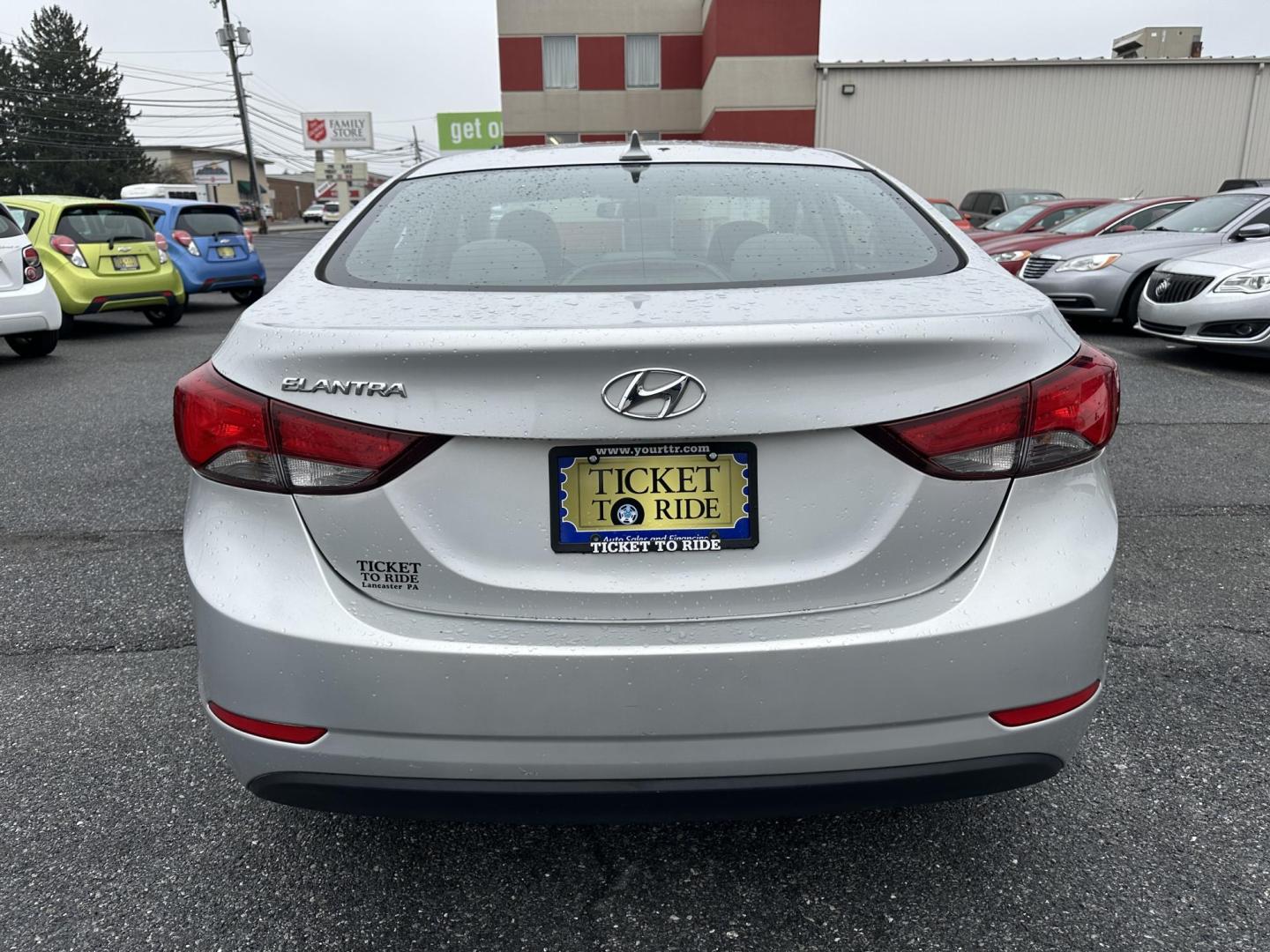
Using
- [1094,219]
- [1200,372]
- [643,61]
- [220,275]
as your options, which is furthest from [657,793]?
[643,61]

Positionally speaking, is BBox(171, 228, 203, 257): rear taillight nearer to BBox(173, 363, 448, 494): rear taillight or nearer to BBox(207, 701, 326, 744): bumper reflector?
BBox(173, 363, 448, 494): rear taillight

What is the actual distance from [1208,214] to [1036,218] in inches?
142

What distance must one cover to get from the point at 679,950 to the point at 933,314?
4.10 feet

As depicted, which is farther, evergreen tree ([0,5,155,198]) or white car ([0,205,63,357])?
evergreen tree ([0,5,155,198])

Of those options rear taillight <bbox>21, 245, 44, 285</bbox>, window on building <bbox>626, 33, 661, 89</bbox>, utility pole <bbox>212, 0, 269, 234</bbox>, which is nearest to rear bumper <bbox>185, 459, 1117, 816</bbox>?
rear taillight <bbox>21, 245, 44, 285</bbox>

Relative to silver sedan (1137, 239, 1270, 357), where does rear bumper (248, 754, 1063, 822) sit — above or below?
above

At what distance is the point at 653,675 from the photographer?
1621mm

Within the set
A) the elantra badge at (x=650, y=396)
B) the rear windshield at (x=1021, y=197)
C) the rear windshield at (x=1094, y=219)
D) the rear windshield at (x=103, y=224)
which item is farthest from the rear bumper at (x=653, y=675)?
the rear windshield at (x=1021, y=197)

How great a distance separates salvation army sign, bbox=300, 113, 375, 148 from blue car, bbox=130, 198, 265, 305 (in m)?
49.7

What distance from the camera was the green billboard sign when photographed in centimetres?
4831

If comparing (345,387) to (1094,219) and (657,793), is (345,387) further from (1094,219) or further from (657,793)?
(1094,219)

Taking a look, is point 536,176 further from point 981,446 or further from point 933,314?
point 981,446

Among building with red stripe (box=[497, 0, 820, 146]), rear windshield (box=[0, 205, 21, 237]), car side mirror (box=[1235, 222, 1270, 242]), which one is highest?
building with red stripe (box=[497, 0, 820, 146])

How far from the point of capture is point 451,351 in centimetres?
159
